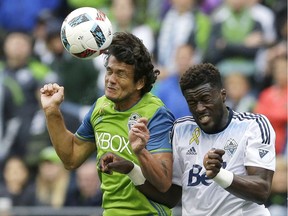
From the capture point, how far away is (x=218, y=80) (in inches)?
325

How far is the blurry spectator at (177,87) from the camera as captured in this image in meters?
13.6

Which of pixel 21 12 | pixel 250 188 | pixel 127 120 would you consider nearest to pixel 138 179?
pixel 127 120

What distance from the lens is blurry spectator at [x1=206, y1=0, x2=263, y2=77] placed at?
14383mm

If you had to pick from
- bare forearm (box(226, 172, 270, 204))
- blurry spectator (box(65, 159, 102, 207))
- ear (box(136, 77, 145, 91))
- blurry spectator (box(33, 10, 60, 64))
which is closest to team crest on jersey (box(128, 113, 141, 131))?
ear (box(136, 77, 145, 91))

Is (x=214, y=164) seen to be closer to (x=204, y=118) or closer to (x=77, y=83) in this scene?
(x=204, y=118)

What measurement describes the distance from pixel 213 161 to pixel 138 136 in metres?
0.63

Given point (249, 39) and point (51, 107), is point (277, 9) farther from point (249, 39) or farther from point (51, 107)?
point (51, 107)

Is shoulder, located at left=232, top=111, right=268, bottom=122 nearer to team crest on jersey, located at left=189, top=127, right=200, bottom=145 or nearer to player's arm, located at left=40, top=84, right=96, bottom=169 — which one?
team crest on jersey, located at left=189, top=127, right=200, bottom=145

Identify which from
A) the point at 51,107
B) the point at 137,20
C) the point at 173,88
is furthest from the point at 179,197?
the point at 137,20

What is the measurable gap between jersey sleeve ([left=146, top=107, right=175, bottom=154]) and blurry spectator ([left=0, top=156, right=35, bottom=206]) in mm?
5885

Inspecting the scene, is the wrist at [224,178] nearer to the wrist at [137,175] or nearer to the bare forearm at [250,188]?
the bare forearm at [250,188]

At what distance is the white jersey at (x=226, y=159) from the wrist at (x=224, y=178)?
0.31 metres

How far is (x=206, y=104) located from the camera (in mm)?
8094

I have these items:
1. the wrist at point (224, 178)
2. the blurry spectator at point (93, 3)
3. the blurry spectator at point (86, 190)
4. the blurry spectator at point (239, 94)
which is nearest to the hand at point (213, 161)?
the wrist at point (224, 178)
